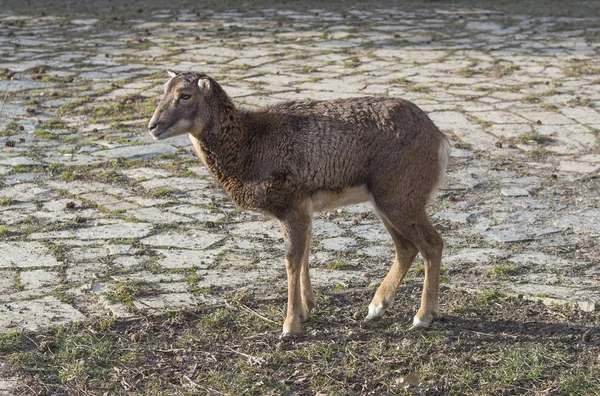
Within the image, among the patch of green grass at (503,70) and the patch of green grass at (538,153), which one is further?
the patch of green grass at (503,70)

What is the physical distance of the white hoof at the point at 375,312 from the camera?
5.10 m

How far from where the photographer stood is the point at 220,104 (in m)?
5.09

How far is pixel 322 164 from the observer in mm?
4961

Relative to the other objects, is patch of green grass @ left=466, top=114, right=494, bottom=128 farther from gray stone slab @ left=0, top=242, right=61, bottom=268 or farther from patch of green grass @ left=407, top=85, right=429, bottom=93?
gray stone slab @ left=0, top=242, right=61, bottom=268

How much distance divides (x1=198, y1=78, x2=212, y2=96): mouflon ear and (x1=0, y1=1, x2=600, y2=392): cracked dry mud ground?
122 cm

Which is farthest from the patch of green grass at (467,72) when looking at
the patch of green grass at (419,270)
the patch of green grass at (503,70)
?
the patch of green grass at (419,270)

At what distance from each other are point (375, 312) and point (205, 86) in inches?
60.0

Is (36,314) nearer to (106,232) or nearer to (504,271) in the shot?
(106,232)

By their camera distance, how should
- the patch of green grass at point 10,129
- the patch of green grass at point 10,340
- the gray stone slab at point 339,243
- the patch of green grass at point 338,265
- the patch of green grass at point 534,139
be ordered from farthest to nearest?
the patch of green grass at point 10,129, the patch of green grass at point 534,139, the gray stone slab at point 339,243, the patch of green grass at point 338,265, the patch of green grass at point 10,340

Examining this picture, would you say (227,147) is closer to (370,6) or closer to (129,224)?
(129,224)

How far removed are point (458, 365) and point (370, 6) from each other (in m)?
11.7

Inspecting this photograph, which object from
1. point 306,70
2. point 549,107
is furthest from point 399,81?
point 549,107

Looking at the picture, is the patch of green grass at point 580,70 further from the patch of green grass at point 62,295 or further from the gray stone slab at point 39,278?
the patch of green grass at point 62,295

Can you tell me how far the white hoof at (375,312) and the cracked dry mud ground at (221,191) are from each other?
52 centimetres
